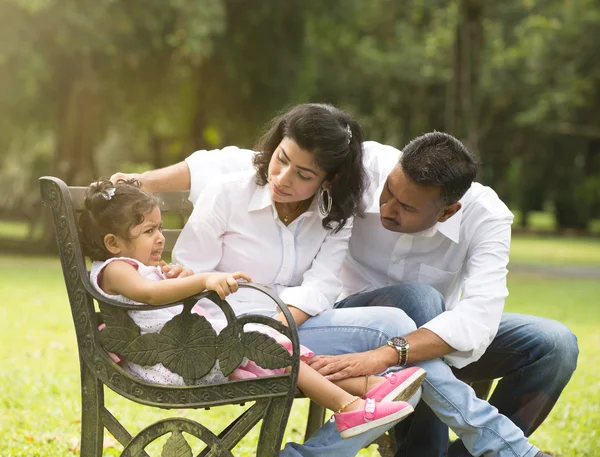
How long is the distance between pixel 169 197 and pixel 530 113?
28184 millimetres

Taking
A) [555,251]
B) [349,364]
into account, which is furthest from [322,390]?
[555,251]

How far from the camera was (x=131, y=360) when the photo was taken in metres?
2.99

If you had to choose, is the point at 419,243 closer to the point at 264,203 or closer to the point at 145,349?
the point at 264,203

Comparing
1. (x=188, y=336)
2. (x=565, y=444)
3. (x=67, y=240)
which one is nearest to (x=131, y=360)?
(x=188, y=336)

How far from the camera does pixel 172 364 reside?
2.94 m

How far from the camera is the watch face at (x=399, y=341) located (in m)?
3.23

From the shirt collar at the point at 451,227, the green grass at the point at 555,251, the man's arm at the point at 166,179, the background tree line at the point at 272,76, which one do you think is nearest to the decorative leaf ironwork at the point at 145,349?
the man's arm at the point at 166,179

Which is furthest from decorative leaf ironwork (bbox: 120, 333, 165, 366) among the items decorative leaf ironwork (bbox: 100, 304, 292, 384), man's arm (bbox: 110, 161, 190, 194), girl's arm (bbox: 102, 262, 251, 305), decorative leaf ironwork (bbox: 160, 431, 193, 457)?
man's arm (bbox: 110, 161, 190, 194)

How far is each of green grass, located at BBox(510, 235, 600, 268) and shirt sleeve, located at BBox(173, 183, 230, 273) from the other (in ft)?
59.6

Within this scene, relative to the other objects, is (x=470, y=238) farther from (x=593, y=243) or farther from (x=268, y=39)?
(x=593, y=243)

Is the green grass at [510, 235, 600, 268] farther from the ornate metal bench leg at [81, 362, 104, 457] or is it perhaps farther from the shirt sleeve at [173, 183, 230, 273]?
the ornate metal bench leg at [81, 362, 104, 457]

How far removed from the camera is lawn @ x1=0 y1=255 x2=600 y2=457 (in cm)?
473

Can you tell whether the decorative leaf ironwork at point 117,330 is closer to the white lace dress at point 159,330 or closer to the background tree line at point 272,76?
the white lace dress at point 159,330

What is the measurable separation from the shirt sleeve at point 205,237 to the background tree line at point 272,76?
7.62 metres
